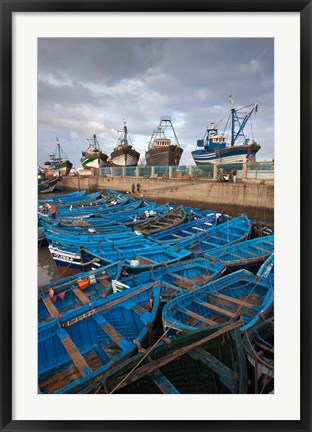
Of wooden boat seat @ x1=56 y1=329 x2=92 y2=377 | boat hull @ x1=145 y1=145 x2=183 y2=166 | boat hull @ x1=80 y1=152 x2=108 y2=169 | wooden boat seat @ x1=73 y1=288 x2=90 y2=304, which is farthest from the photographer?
boat hull @ x1=80 y1=152 x2=108 y2=169

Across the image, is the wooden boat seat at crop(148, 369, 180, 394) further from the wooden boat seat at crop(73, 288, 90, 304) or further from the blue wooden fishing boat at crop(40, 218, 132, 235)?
the blue wooden fishing boat at crop(40, 218, 132, 235)

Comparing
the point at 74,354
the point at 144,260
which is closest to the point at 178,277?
the point at 144,260

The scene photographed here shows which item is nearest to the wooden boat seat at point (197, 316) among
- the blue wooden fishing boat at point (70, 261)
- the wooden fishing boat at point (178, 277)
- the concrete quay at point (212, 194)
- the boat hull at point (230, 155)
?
the wooden fishing boat at point (178, 277)

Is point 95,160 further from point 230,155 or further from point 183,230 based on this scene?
point 183,230

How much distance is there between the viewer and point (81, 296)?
421cm

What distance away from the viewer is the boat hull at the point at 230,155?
861 inches

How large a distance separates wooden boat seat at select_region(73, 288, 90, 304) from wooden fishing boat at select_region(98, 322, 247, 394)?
64.1 inches

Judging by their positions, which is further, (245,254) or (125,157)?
(125,157)

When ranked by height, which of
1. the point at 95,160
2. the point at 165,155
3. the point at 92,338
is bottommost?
the point at 92,338

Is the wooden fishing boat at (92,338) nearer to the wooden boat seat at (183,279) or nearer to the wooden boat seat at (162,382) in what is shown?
the wooden boat seat at (162,382)

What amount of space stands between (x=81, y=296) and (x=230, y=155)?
23.4 metres

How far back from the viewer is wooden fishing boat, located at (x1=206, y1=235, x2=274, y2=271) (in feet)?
20.7

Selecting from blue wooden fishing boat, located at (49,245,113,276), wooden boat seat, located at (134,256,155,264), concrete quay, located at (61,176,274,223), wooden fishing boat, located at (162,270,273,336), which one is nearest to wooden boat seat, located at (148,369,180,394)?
wooden fishing boat, located at (162,270,273,336)

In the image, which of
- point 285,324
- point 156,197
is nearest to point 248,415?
point 285,324
